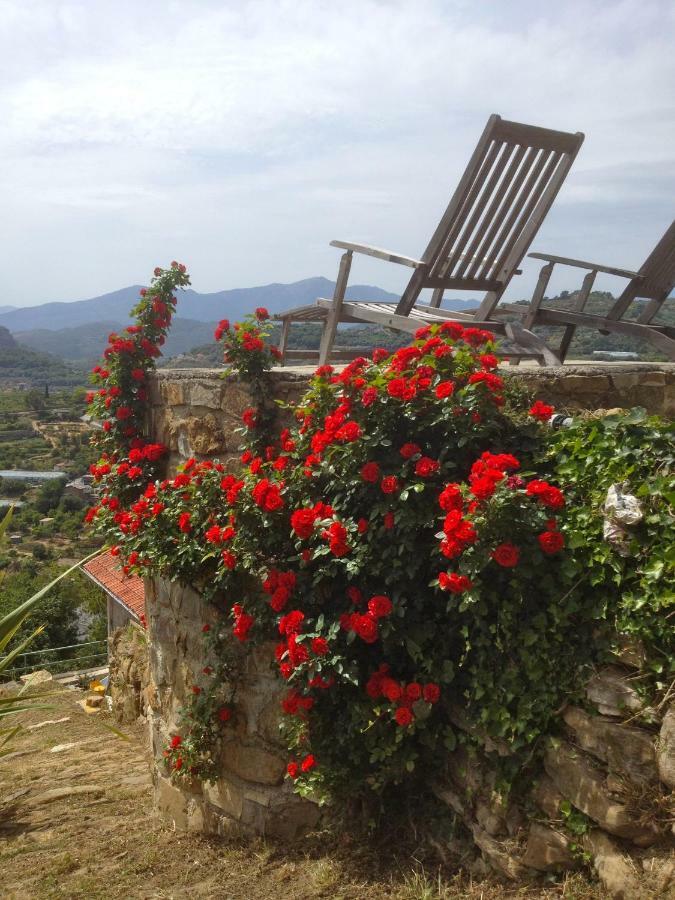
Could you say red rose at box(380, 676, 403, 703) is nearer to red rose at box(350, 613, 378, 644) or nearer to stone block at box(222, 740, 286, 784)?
red rose at box(350, 613, 378, 644)

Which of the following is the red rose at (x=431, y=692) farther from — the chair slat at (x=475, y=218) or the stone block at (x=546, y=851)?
the chair slat at (x=475, y=218)

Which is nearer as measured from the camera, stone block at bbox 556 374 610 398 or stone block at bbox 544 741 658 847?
stone block at bbox 544 741 658 847

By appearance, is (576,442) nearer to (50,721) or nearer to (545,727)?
(545,727)

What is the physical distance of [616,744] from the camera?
2.29 m

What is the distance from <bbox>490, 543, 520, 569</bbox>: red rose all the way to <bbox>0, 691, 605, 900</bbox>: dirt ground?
929mm

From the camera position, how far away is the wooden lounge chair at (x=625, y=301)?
13.7ft

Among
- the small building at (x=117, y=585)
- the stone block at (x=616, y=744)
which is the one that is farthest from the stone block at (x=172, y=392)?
the small building at (x=117, y=585)

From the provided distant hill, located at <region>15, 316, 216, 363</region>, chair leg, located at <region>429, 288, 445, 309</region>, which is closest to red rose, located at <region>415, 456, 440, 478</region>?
chair leg, located at <region>429, 288, 445, 309</region>

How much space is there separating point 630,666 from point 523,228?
8.05 ft

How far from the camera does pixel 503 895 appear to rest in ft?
8.21

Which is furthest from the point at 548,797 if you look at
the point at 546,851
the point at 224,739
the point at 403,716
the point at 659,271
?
the point at 659,271

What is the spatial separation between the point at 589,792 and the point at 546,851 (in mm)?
272

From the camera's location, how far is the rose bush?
252cm

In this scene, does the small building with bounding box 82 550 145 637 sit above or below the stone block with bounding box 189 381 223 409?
below
